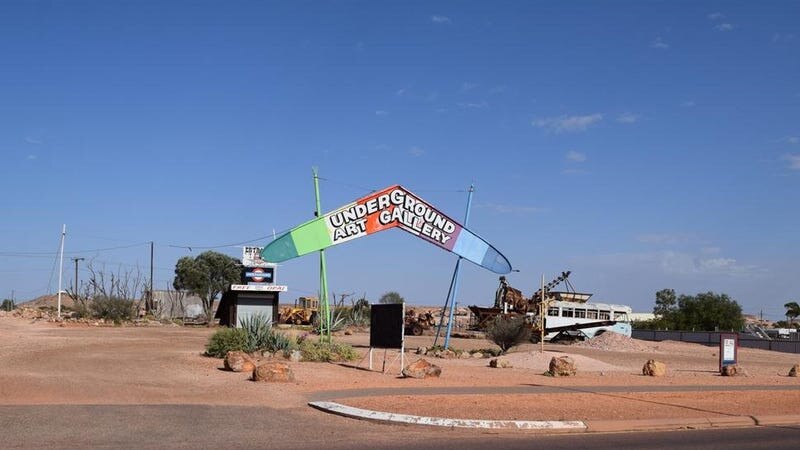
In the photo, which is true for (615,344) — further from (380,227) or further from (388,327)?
(388,327)

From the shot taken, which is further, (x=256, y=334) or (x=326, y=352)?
(x=326, y=352)

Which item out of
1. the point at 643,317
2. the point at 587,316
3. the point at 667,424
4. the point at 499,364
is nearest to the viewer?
the point at 667,424

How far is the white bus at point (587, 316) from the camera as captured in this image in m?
54.1

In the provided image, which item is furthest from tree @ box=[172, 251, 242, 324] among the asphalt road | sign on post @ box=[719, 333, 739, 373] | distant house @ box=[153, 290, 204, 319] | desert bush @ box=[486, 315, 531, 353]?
the asphalt road

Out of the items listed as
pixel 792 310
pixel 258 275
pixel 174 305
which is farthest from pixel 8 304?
pixel 792 310

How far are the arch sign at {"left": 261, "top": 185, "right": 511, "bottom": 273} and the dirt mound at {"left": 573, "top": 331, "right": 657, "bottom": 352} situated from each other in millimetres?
16978

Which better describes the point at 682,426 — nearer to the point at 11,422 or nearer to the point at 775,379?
the point at 11,422

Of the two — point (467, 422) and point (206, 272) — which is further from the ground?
point (206, 272)

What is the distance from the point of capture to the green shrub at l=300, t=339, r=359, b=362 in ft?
88.7

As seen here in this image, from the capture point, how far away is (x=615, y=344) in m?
51.2

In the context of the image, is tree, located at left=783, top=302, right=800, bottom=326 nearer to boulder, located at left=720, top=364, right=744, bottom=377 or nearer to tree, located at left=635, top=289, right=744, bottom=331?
tree, located at left=635, top=289, right=744, bottom=331

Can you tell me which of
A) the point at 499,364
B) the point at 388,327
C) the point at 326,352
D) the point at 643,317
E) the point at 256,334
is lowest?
the point at 643,317

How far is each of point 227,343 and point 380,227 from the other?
28.0ft

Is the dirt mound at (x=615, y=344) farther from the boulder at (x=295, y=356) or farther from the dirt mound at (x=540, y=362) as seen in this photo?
the boulder at (x=295, y=356)
